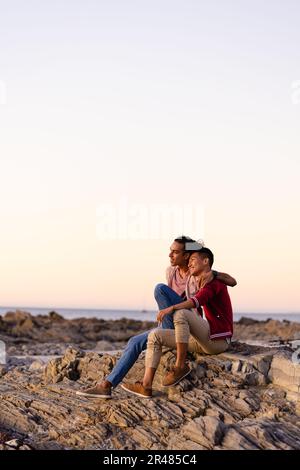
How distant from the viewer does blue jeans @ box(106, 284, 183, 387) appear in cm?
999

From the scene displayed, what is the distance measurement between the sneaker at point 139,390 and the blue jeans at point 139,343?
0.61ft

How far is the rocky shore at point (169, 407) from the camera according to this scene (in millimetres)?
8734

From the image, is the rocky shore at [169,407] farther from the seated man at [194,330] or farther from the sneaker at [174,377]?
the seated man at [194,330]

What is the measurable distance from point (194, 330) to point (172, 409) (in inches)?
48.3

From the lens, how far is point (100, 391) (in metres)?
9.96

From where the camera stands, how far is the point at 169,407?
9617mm

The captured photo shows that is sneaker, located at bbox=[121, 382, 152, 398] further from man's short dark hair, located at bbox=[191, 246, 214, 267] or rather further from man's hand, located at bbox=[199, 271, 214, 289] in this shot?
man's short dark hair, located at bbox=[191, 246, 214, 267]

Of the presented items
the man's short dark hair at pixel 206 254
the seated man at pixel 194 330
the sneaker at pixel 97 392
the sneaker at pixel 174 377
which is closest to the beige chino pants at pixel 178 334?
the seated man at pixel 194 330

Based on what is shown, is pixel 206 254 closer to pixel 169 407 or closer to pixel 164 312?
pixel 164 312

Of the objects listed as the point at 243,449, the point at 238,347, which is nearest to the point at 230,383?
the point at 238,347

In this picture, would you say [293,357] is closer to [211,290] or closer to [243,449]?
[211,290]

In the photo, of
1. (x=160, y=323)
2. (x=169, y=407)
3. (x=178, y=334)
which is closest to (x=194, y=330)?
(x=178, y=334)

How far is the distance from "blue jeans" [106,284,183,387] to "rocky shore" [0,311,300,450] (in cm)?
37

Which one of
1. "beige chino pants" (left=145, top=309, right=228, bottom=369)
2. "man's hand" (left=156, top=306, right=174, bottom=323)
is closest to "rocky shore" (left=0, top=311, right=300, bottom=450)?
"beige chino pants" (left=145, top=309, right=228, bottom=369)
